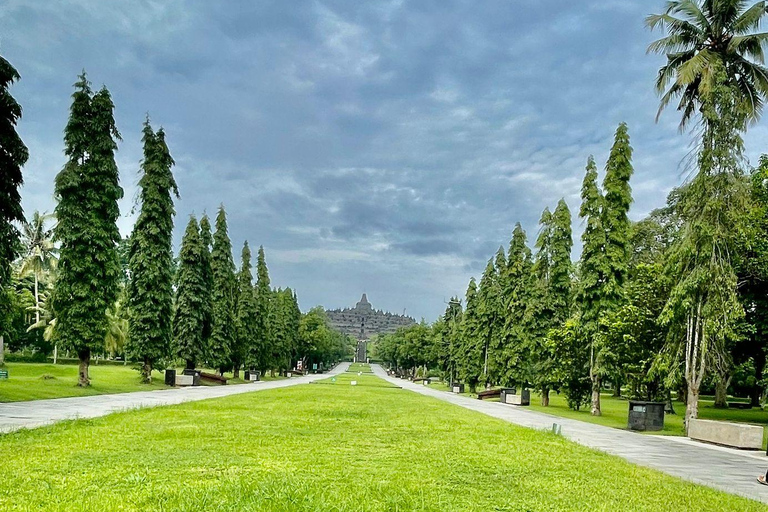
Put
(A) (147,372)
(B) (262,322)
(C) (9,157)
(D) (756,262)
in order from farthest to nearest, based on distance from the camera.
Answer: (B) (262,322) → (A) (147,372) → (D) (756,262) → (C) (9,157)

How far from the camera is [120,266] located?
29.1 m

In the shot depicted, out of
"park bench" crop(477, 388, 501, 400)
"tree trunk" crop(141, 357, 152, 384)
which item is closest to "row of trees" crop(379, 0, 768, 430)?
"park bench" crop(477, 388, 501, 400)

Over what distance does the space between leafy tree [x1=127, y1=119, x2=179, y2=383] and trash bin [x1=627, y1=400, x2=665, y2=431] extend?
2488 cm

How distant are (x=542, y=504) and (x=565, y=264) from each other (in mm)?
28461

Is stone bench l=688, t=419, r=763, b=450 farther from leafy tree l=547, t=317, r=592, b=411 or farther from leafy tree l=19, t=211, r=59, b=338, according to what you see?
leafy tree l=19, t=211, r=59, b=338

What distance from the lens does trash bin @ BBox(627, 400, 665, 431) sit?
64.6 ft

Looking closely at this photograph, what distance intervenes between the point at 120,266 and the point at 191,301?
10839 millimetres

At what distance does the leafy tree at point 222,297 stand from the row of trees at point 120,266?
77mm

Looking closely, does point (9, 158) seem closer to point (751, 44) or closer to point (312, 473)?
point (312, 473)

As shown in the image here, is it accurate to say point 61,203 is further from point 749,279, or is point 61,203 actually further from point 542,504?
point 749,279

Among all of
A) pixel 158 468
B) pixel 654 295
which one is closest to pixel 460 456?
pixel 158 468

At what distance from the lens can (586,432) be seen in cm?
1806

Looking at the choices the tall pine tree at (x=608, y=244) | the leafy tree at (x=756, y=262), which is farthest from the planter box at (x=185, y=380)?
the leafy tree at (x=756, y=262)

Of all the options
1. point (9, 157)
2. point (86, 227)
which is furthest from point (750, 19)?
point (86, 227)
